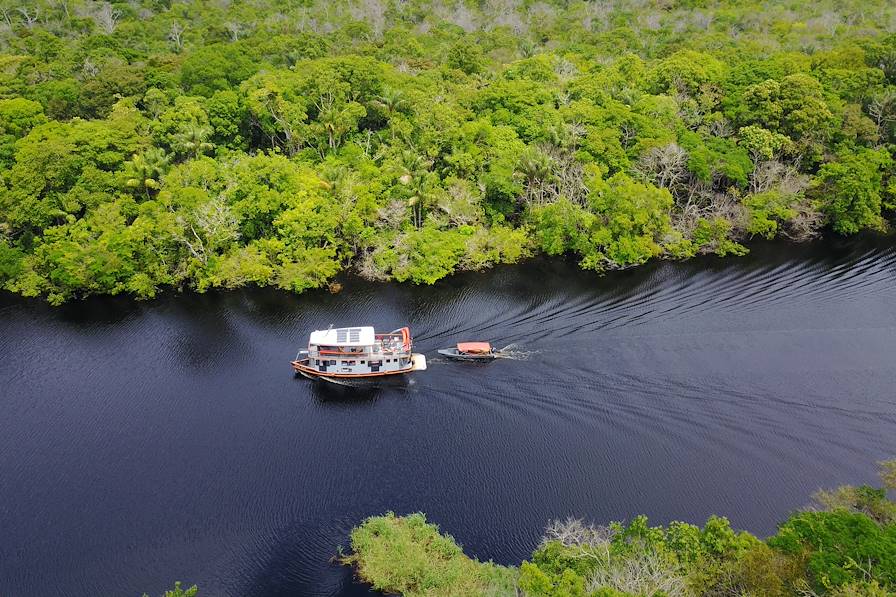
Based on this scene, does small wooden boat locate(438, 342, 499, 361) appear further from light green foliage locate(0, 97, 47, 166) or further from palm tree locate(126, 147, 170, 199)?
light green foliage locate(0, 97, 47, 166)

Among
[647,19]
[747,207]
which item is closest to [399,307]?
[747,207]

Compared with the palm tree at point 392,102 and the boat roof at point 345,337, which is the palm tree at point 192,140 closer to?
the palm tree at point 392,102

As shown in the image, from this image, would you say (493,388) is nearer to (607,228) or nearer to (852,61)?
(607,228)

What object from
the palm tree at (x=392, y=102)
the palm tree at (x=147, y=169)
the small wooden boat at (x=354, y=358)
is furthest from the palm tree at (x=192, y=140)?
the small wooden boat at (x=354, y=358)

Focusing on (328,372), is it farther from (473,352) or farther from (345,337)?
(473,352)

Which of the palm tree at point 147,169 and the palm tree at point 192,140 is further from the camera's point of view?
the palm tree at point 192,140

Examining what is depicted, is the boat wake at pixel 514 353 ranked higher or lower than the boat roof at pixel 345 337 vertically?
lower

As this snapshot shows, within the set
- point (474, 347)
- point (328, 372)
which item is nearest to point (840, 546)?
point (474, 347)

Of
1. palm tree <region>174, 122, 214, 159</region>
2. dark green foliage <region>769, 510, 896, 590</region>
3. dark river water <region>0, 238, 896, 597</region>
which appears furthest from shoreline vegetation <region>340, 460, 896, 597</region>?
palm tree <region>174, 122, 214, 159</region>
